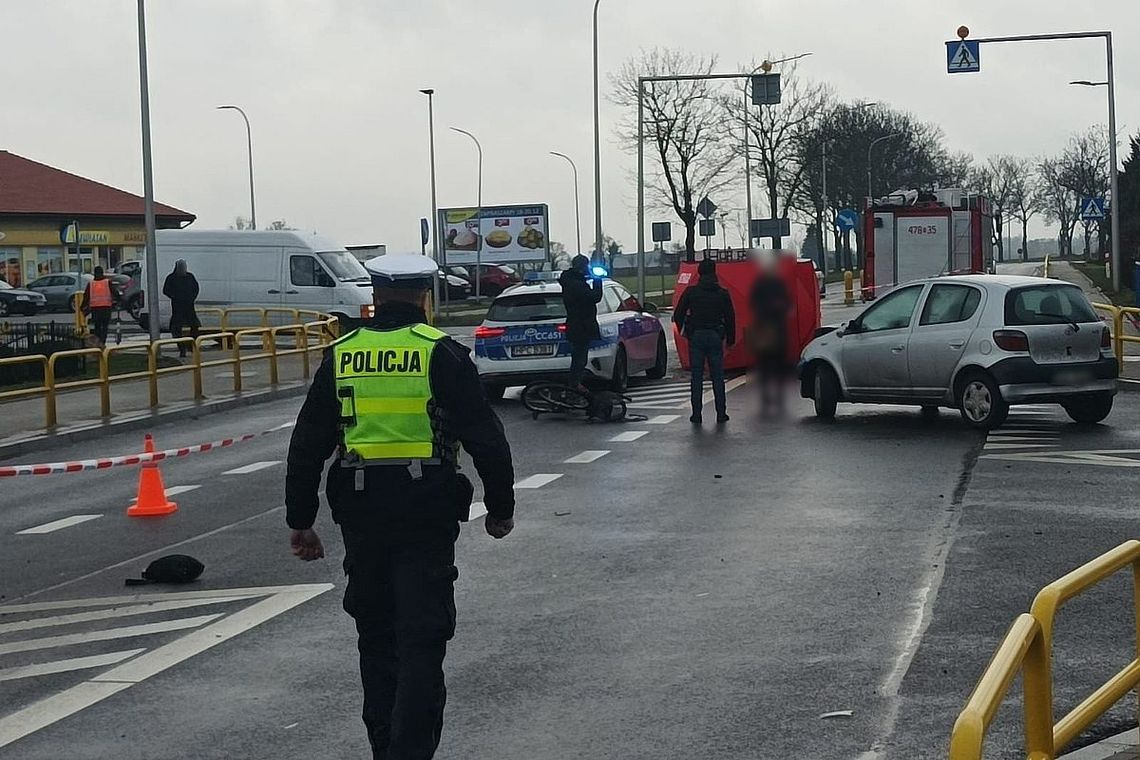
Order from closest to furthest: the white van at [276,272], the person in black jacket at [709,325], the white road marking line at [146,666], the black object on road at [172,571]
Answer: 1. the white road marking line at [146,666]
2. the black object on road at [172,571]
3. the person in black jacket at [709,325]
4. the white van at [276,272]

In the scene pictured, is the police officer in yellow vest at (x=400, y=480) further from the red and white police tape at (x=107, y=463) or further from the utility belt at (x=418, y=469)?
the red and white police tape at (x=107, y=463)

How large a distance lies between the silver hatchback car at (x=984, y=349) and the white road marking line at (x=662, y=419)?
80.0 inches

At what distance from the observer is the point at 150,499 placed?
13.3 m

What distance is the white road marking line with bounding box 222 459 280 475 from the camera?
15.9 m

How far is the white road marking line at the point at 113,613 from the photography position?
8.97 m

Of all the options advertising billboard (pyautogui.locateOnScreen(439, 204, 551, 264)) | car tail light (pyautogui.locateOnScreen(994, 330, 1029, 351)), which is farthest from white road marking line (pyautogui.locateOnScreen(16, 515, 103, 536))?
advertising billboard (pyautogui.locateOnScreen(439, 204, 551, 264))

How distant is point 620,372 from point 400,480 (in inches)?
676

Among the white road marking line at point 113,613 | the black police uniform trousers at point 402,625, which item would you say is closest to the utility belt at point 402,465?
the black police uniform trousers at point 402,625

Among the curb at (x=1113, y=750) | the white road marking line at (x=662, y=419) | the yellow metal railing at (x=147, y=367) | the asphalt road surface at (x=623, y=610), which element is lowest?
the asphalt road surface at (x=623, y=610)

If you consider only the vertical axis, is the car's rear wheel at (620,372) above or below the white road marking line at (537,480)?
above

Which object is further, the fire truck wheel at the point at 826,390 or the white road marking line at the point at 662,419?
the white road marking line at the point at 662,419

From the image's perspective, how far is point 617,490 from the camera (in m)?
13.7

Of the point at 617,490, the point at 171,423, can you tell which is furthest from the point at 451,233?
the point at 617,490

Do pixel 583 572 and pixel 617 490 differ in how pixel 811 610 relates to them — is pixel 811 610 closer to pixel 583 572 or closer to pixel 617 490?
pixel 583 572
